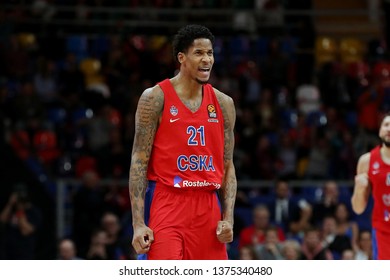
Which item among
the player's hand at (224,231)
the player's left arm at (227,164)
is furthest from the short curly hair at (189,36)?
the player's hand at (224,231)

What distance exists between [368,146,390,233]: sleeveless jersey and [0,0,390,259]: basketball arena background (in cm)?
490

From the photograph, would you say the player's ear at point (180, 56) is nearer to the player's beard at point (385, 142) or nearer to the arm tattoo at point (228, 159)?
the arm tattoo at point (228, 159)

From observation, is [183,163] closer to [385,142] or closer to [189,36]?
[189,36]

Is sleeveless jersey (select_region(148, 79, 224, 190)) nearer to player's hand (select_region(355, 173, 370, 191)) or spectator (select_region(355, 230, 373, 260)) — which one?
player's hand (select_region(355, 173, 370, 191))

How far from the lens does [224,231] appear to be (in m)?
8.23

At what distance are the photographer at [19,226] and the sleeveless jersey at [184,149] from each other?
770 cm

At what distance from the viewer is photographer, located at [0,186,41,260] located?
618 inches

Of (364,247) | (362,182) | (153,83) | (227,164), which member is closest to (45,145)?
(153,83)

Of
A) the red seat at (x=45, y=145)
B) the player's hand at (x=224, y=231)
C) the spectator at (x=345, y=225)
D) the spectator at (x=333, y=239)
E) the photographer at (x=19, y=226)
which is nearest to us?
the player's hand at (x=224, y=231)

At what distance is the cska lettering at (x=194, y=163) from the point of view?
8289mm

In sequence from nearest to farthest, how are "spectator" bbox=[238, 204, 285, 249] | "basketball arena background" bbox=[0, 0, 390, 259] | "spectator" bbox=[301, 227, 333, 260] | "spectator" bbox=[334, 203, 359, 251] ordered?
"spectator" bbox=[301, 227, 333, 260], "spectator" bbox=[334, 203, 359, 251], "spectator" bbox=[238, 204, 285, 249], "basketball arena background" bbox=[0, 0, 390, 259]

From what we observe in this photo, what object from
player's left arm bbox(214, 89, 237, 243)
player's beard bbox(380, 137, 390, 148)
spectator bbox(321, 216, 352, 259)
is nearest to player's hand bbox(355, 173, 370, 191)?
player's beard bbox(380, 137, 390, 148)
